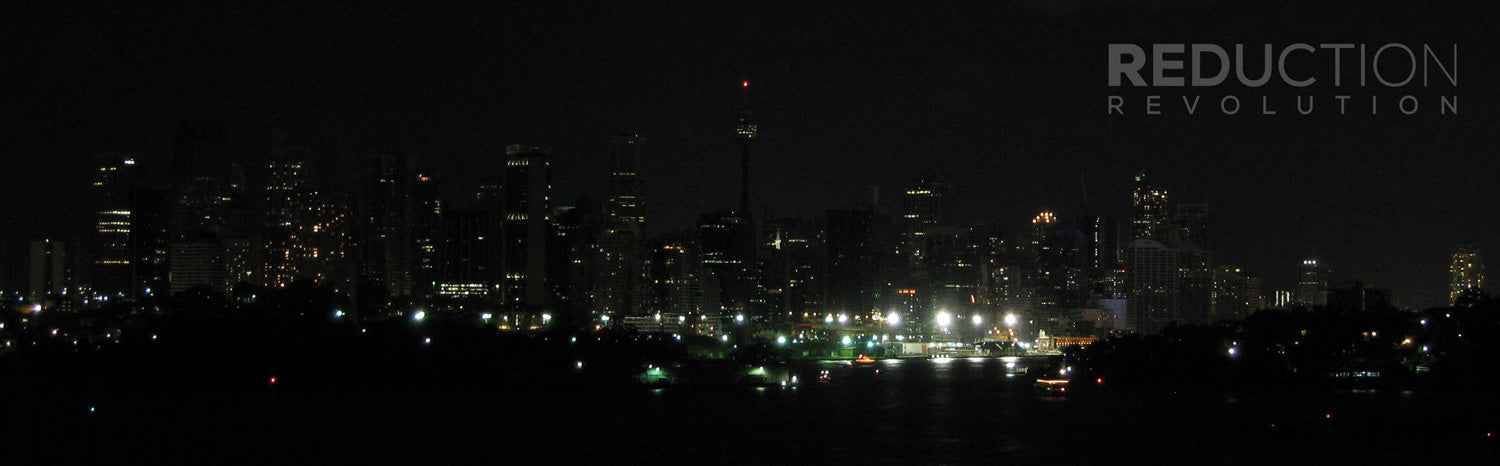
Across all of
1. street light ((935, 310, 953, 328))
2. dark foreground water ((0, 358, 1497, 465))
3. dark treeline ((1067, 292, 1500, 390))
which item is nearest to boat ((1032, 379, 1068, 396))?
dark foreground water ((0, 358, 1497, 465))

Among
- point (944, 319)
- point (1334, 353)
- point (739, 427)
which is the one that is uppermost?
point (1334, 353)

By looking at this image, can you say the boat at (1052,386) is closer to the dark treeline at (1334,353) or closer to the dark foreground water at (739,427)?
the dark foreground water at (739,427)

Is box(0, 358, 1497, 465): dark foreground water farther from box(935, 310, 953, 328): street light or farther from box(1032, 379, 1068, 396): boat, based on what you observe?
box(935, 310, 953, 328): street light

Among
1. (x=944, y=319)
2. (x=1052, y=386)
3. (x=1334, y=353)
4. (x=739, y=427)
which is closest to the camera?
(x=739, y=427)

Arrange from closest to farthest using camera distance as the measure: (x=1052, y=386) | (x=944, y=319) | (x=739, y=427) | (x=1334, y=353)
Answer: (x=739, y=427)
(x=1052, y=386)
(x=1334, y=353)
(x=944, y=319)

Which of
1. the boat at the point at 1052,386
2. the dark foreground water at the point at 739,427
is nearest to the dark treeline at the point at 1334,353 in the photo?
the dark foreground water at the point at 739,427

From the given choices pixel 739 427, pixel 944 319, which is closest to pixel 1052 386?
pixel 739 427

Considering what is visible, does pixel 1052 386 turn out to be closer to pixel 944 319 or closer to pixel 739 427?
pixel 739 427

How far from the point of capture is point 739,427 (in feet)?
142

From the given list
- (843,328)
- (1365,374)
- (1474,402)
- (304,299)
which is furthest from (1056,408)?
(843,328)

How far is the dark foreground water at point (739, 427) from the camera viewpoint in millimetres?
36188

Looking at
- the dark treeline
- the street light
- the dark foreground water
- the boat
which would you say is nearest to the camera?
the dark foreground water

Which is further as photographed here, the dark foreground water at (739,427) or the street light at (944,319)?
the street light at (944,319)

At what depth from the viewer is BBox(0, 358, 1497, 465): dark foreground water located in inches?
1425
